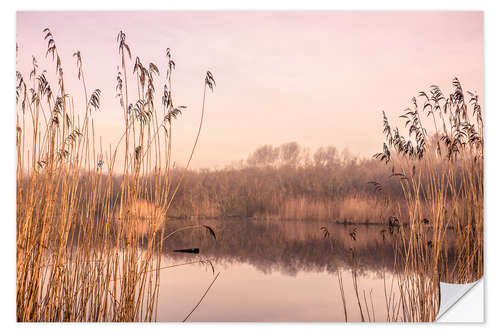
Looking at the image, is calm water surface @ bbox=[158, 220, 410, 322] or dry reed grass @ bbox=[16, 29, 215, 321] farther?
calm water surface @ bbox=[158, 220, 410, 322]

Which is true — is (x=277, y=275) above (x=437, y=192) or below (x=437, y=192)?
below

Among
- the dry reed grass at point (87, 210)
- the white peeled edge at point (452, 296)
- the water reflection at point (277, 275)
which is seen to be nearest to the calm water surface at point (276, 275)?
the water reflection at point (277, 275)

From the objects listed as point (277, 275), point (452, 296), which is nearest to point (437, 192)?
point (452, 296)

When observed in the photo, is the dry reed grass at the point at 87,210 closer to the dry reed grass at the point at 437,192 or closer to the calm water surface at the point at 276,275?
the calm water surface at the point at 276,275

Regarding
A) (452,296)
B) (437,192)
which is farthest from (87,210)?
(452,296)

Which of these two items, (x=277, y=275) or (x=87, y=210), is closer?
(x=87, y=210)

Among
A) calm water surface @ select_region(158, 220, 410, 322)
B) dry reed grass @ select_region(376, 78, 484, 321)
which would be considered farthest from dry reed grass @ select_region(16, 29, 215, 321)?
dry reed grass @ select_region(376, 78, 484, 321)

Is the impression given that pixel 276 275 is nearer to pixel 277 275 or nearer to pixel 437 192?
pixel 277 275

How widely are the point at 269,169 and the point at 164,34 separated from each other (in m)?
1.12

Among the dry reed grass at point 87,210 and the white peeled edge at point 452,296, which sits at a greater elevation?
the dry reed grass at point 87,210

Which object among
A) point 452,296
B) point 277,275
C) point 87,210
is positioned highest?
point 87,210

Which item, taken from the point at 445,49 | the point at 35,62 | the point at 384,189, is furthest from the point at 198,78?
the point at 445,49

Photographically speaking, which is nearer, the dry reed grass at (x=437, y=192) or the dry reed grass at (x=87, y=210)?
the dry reed grass at (x=87, y=210)

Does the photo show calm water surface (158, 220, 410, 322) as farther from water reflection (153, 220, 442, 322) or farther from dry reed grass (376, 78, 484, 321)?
dry reed grass (376, 78, 484, 321)
